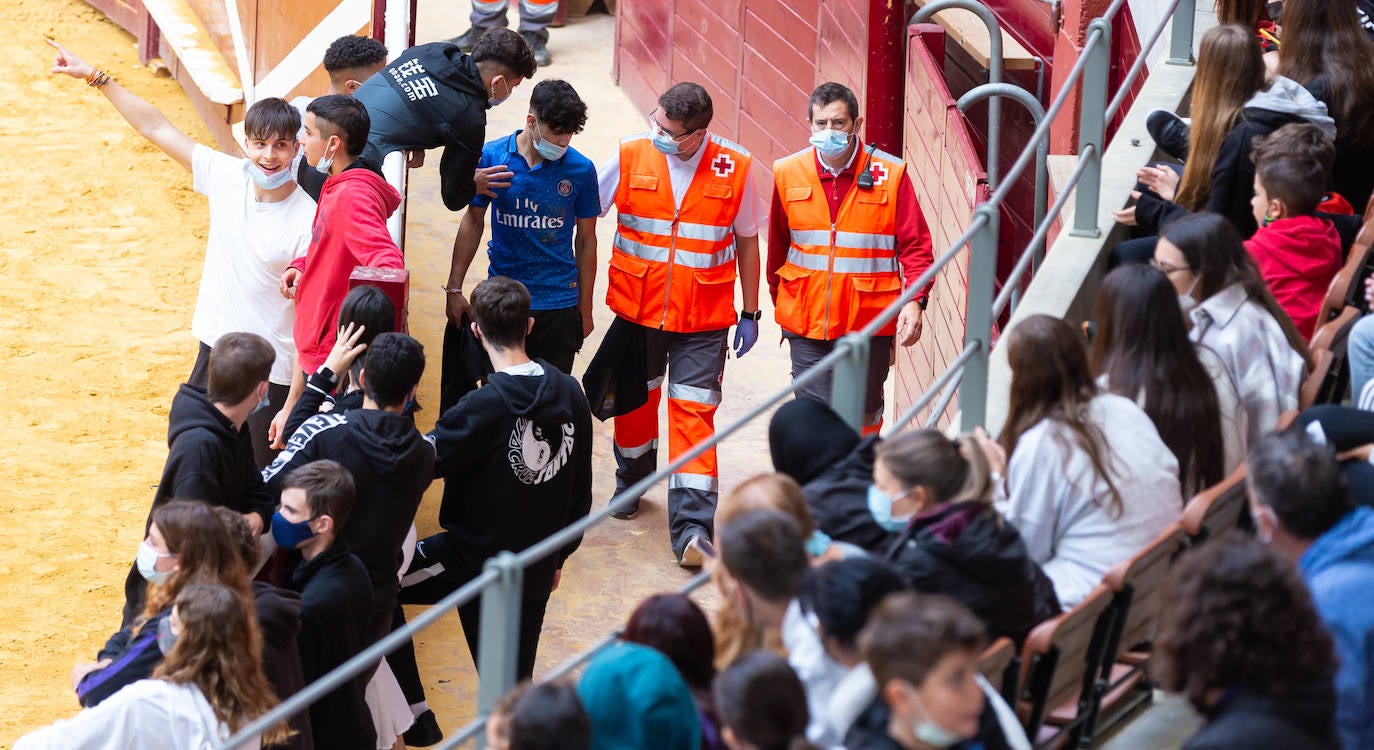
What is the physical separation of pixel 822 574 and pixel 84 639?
5.30 m

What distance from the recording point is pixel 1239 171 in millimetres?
6137

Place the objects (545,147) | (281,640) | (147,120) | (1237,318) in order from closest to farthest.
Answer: (281,640) → (1237,318) → (147,120) → (545,147)

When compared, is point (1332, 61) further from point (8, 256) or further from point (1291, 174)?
point (8, 256)

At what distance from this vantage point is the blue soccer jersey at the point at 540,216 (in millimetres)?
8047

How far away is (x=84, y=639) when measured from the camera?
8086 mm

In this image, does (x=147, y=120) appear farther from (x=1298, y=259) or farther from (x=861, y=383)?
(x=1298, y=259)

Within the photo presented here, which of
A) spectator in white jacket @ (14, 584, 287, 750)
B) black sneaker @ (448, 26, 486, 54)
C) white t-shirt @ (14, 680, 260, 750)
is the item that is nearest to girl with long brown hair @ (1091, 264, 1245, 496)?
spectator in white jacket @ (14, 584, 287, 750)

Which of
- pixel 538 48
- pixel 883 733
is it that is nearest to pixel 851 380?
pixel 883 733

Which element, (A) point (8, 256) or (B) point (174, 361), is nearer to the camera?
(B) point (174, 361)

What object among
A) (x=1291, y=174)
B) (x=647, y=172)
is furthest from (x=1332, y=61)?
(x=647, y=172)

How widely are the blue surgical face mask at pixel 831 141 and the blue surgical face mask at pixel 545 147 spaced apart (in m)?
1.15

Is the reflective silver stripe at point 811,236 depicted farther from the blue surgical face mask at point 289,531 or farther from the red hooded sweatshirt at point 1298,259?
the blue surgical face mask at point 289,531

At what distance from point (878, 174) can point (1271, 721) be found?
4847 millimetres

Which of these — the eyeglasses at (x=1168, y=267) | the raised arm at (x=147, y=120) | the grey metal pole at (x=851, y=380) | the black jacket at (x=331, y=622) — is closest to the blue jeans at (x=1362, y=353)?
the eyeglasses at (x=1168, y=267)
